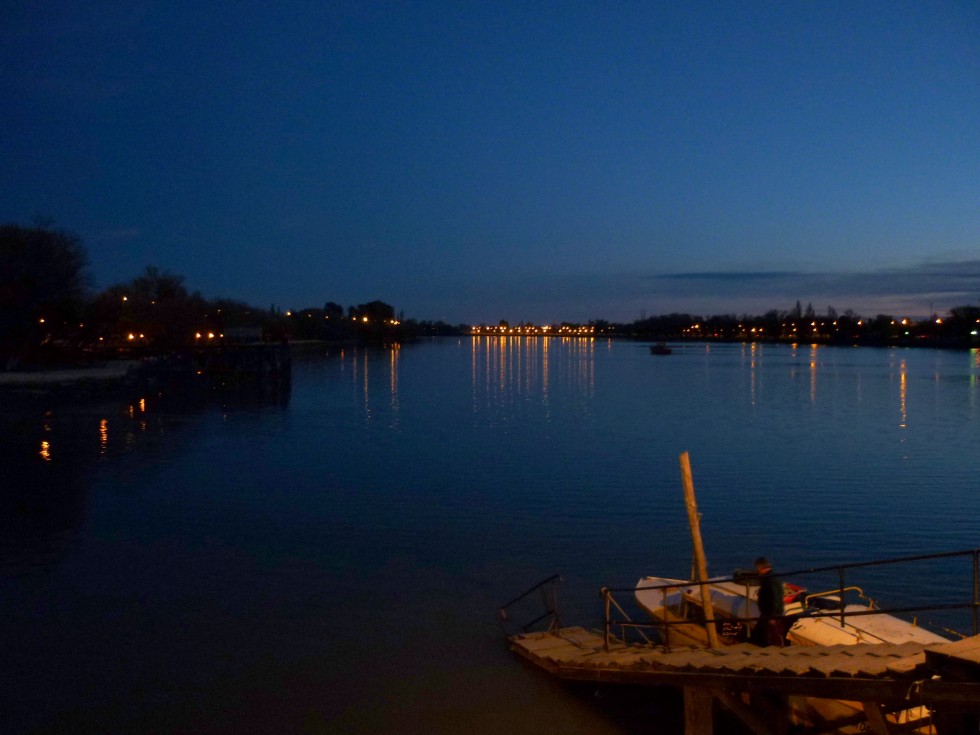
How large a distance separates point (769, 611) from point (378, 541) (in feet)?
40.7

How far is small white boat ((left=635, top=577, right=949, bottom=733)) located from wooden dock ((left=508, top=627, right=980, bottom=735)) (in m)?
0.37

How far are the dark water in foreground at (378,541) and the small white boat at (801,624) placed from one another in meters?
1.47

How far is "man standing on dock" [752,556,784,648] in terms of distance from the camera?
1166cm

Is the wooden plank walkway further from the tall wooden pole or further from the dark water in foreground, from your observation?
the dark water in foreground

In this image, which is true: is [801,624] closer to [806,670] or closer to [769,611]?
[769,611]

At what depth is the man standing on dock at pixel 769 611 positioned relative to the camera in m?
11.7

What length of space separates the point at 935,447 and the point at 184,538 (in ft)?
112

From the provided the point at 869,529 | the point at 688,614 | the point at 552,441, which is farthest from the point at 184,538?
the point at 552,441

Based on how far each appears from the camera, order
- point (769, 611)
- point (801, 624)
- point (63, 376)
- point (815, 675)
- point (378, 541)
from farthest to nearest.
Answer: point (63, 376), point (378, 541), point (801, 624), point (769, 611), point (815, 675)

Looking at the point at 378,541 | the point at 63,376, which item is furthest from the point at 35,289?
the point at 378,541

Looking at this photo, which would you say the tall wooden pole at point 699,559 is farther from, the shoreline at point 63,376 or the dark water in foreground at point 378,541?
the shoreline at point 63,376

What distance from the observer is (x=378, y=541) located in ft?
72.5

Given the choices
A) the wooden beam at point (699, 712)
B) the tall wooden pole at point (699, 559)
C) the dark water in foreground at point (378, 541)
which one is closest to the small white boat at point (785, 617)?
the tall wooden pole at point (699, 559)

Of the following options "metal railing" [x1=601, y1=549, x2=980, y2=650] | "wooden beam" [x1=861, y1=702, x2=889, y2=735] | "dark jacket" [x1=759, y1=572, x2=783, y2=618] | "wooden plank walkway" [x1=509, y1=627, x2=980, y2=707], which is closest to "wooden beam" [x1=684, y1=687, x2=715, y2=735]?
"wooden plank walkway" [x1=509, y1=627, x2=980, y2=707]
